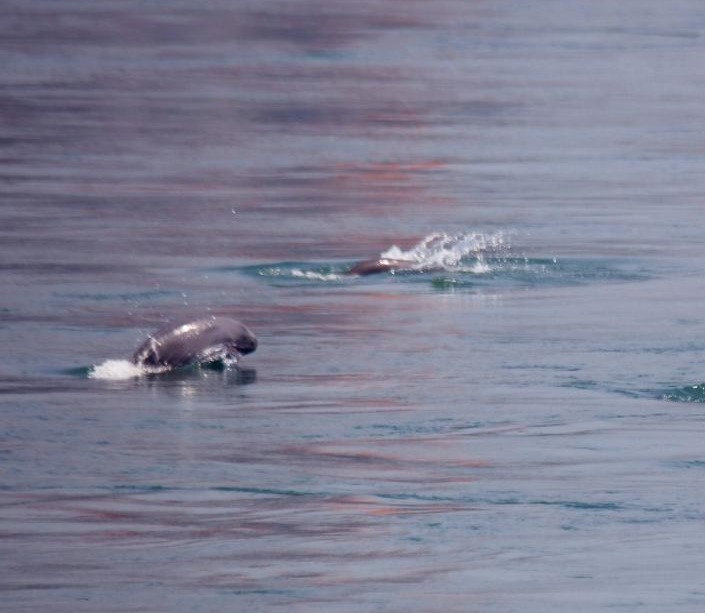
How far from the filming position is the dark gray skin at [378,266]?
13758 millimetres

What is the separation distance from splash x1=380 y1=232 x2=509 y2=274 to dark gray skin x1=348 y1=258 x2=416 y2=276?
81mm

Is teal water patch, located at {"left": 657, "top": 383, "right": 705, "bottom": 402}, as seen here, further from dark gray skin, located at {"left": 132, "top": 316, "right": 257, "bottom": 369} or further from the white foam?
the white foam

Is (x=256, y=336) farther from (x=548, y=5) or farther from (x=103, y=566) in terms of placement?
(x=548, y=5)

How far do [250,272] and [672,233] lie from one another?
10.3 ft

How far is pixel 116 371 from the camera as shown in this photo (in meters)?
10.7

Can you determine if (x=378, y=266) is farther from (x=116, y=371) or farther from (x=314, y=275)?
(x=116, y=371)

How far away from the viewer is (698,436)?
9141mm

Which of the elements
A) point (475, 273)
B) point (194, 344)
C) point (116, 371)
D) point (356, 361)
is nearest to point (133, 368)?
point (116, 371)

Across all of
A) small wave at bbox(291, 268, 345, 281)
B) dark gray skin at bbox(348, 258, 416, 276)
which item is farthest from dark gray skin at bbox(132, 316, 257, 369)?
dark gray skin at bbox(348, 258, 416, 276)

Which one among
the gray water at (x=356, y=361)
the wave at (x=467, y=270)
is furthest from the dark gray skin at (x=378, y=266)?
the gray water at (x=356, y=361)

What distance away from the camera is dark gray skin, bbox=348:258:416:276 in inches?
542

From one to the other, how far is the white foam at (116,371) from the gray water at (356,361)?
43 millimetres

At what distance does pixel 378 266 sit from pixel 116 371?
3414 mm

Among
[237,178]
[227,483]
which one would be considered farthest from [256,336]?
[237,178]
